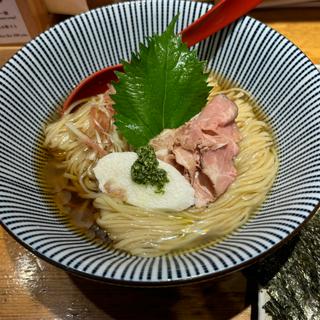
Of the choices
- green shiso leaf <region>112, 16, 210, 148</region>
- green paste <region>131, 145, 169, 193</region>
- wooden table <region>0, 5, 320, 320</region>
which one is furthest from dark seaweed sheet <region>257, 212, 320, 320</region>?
green shiso leaf <region>112, 16, 210, 148</region>

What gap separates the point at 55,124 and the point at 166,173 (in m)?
0.61

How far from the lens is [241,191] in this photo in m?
1.71

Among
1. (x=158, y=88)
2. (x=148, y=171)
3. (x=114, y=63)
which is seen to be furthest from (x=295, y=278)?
(x=114, y=63)

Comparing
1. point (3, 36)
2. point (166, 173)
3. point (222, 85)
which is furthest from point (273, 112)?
point (3, 36)

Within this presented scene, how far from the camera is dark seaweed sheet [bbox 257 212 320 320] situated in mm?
1536

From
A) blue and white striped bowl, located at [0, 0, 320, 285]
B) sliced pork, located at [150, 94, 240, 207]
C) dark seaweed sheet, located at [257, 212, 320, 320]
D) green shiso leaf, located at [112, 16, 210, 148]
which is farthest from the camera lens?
green shiso leaf, located at [112, 16, 210, 148]

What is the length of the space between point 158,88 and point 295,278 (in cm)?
91

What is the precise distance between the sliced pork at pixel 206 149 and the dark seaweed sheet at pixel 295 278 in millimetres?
332

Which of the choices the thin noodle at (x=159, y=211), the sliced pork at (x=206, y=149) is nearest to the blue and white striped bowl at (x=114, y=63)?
the thin noodle at (x=159, y=211)

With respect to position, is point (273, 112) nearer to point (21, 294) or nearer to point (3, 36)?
point (21, 294)

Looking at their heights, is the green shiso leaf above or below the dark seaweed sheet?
above

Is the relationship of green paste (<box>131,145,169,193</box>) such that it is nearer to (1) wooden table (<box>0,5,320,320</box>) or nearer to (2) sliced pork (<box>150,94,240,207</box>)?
(2) sliced pork (<box>150,94,240,207</box>)

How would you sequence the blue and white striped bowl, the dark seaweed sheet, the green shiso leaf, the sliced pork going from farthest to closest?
the green shiso leaf < the sliced pork < the dark seaweed sheet < the blue and white striped bowl

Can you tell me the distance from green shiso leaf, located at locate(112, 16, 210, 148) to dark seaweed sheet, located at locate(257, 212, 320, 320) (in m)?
0.66
